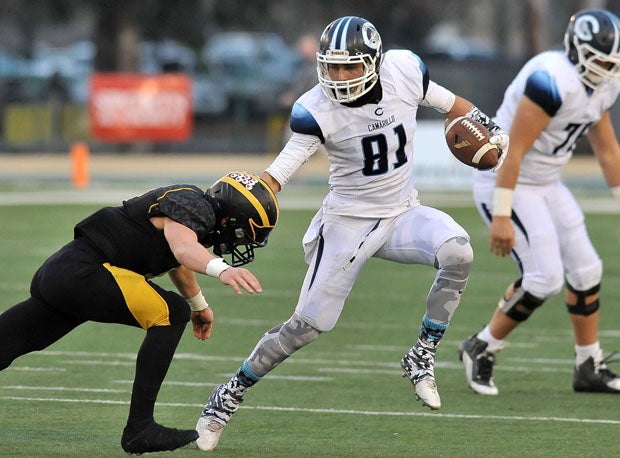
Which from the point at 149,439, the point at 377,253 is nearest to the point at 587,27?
the point at 377,253

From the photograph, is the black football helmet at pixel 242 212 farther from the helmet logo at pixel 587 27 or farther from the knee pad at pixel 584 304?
the knee pad at pixel 584 304

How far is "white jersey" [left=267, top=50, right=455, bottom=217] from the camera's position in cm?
665

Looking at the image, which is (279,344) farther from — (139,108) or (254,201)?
(139,108)

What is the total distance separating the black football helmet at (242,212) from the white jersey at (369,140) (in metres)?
0.32

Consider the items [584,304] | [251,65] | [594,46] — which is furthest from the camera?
[251,65]

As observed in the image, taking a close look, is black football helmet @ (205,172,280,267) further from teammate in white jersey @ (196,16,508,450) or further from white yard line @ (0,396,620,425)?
white yard line @ (0,396,620,425)

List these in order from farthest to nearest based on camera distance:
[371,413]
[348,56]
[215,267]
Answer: [371,413] < [348,56] < [215,267]

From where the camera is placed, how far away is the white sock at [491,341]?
26.2 feet

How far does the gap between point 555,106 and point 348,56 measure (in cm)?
156

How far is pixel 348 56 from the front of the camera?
21.5ft

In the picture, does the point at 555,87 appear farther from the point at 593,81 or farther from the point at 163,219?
the point at 163,219

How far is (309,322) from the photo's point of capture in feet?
21.6

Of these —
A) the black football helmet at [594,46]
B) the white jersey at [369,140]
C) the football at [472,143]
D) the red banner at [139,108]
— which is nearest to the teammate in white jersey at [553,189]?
the black football helmet at [594,46]

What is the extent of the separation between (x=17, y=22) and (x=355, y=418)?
3084 cm
